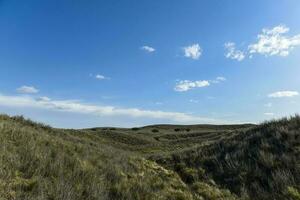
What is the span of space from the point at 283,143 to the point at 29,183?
10824mm

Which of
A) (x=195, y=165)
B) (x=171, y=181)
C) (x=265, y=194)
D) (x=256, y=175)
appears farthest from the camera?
(x=195, y=165)

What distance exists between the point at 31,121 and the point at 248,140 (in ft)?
55.0

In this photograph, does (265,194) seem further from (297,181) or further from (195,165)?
(195,165)

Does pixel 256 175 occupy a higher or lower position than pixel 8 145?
lower

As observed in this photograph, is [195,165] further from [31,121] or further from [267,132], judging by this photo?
[31,121]

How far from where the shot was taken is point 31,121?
90.4 ft

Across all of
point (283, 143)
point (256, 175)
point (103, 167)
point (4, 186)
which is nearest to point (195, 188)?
point (256, 175)

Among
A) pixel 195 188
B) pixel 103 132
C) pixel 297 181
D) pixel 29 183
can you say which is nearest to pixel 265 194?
pixel 297 181

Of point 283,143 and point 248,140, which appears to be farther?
point 248,140

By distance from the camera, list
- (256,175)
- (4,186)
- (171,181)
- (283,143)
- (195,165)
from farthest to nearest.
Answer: (195,165) < (283,143) < (171,181) < (256,175) < (4,186)

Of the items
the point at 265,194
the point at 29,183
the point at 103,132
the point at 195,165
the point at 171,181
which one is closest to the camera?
the point at 29,183

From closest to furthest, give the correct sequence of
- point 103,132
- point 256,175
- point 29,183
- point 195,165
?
point 29,183
point 256,175
point 195,165
point 103,132

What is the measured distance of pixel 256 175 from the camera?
1298 centimetres

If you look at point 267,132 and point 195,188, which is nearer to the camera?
point 195,188
